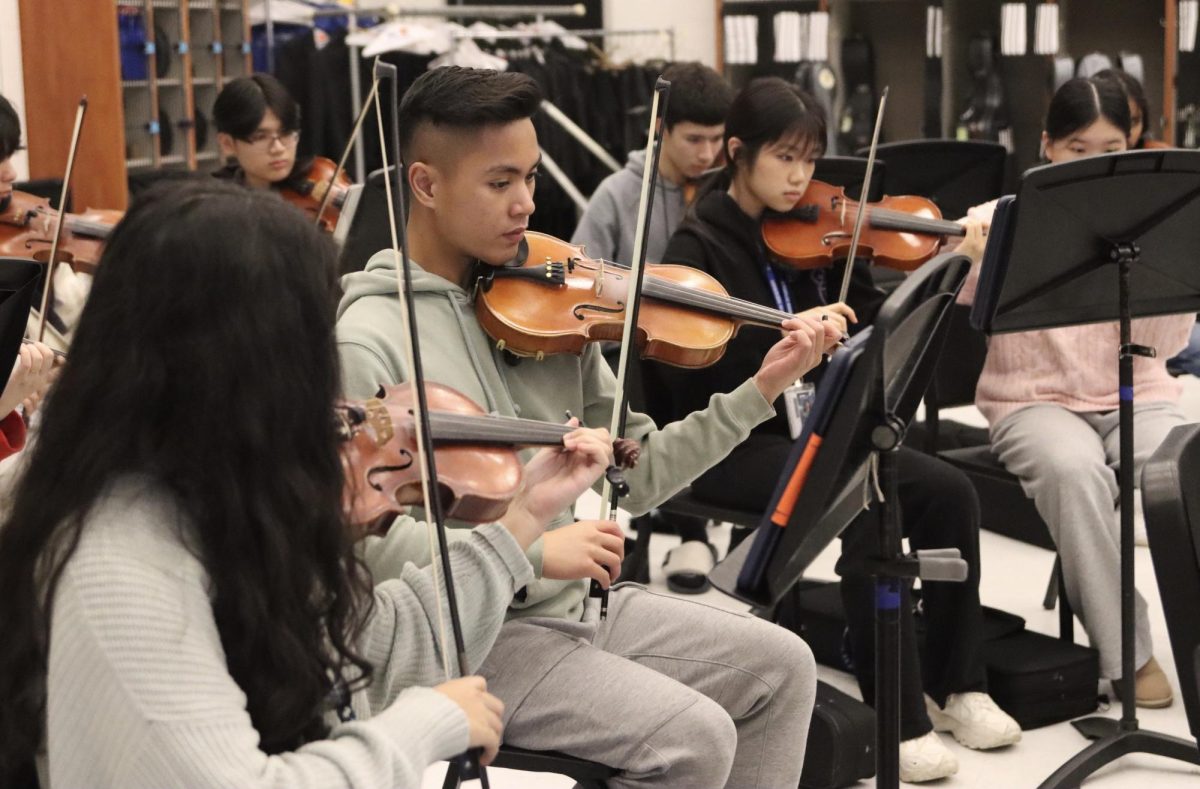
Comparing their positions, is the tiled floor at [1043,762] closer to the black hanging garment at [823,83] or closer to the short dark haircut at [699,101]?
the short dark haircut at [699,101]


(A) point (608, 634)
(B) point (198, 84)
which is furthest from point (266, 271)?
(B) point (198, 84)

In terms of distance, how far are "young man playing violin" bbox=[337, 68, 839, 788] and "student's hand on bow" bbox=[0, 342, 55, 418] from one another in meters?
0.43

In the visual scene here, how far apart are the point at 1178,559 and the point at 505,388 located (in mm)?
846

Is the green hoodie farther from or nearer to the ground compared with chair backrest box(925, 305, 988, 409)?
farther from the ground

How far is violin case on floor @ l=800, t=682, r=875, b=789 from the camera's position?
228 cm

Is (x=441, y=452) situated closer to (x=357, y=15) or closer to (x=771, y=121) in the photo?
(x=771, y=121)

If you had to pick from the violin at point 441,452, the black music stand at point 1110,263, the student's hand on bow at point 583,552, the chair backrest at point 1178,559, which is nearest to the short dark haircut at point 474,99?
the violin at point 441,452

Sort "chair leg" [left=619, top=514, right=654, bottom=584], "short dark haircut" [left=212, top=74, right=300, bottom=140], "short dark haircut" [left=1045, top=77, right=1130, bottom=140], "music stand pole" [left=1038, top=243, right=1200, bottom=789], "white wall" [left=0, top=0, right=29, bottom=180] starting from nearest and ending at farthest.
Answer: "music stand pole" [left=1038, top=243, right=1200, bottom=789], "short dark haircut" [left=1045, top=77, right=1130, bottom=140], "chair leg" [left=619, top=514, right=654, bottom=584], "short dark haircut" [left=212, top=74, right=300, bottom=140], "white wall" [left=0, top=0, right=29, bottom=180]

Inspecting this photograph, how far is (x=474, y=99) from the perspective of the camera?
1.77 meters

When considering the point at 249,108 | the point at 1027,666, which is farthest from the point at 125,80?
the point at 1027,666

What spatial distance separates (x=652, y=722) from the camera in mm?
1583

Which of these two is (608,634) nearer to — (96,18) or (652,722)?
(652,722)

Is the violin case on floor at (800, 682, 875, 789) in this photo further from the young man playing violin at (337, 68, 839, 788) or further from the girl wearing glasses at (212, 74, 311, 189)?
the girl wearing glasses at (212, 74, 311, 189)

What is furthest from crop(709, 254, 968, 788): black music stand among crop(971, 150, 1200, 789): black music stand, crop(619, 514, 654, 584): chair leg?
crop(619, 514, 654, 584): chair leg
